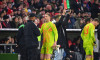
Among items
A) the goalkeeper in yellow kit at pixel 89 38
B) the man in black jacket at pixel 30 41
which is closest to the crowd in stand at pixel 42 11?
the goalkeeper in yellow kit at pixel 89 38

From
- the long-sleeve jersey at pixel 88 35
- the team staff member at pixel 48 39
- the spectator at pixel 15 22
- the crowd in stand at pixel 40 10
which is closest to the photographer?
the team staff member at pixel 48 39

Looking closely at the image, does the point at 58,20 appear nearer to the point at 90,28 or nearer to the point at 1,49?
the point at 90,28

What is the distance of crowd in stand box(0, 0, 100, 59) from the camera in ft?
60.3

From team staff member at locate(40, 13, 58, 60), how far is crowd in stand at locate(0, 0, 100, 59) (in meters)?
0.76

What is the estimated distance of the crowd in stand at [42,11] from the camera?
18.4 meters

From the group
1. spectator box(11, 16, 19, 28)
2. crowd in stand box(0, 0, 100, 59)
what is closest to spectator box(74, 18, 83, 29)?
crowd in stand box(0, 0, 100, 59)

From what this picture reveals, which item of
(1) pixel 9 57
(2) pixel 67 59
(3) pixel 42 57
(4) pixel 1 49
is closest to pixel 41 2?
(4) pixel 1 49

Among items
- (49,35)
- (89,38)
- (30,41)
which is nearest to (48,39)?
(49,35)

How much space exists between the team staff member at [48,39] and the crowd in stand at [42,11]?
0.76 meters

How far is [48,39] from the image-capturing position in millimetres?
13961

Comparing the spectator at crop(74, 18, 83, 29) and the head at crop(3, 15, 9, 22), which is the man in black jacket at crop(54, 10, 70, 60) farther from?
the spectator at crop(74, 18, 83, 29)

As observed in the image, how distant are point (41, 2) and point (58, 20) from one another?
28.1ft

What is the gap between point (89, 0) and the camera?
1019 inches

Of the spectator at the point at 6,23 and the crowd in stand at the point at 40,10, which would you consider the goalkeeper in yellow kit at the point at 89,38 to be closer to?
the crowd in stand at the point at 40,10
